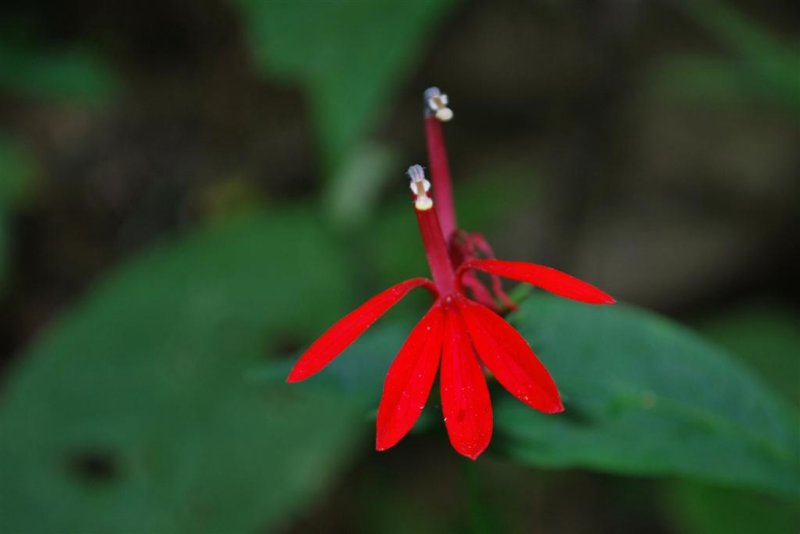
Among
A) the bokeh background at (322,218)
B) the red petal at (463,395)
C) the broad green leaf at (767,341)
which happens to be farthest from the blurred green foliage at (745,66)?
the red petal at (463,395)

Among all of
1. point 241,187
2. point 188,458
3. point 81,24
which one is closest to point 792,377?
point 188,458

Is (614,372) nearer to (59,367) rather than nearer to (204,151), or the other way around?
(59,367)

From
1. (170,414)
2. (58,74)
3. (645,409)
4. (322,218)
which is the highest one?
(58,74)

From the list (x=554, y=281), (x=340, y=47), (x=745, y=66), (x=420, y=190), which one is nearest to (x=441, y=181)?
(x=420, y=190)

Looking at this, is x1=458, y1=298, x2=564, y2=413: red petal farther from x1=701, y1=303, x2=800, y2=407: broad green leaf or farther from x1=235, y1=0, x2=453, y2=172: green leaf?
x1=701, y1=303, x2=800, y2=407: broad green leaf

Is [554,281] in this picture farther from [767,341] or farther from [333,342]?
[767,341]

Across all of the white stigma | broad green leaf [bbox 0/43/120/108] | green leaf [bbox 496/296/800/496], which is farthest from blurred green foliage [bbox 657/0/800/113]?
broad green leaf [bbox 0/43/120/108]
